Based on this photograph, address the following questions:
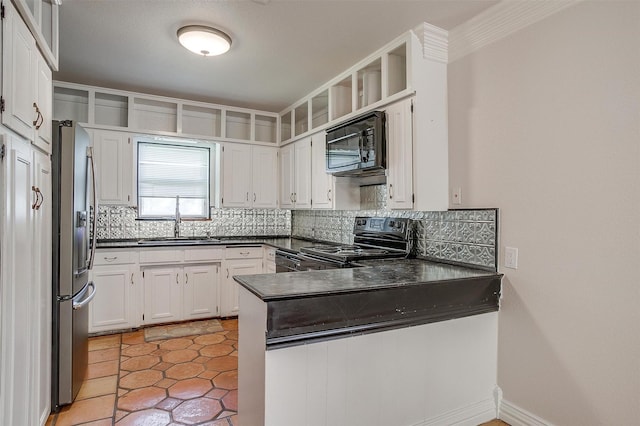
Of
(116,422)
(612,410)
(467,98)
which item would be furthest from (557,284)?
(116,422)

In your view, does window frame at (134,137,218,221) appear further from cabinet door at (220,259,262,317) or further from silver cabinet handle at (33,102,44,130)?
silver cabinet handle at (33,102,44,130)

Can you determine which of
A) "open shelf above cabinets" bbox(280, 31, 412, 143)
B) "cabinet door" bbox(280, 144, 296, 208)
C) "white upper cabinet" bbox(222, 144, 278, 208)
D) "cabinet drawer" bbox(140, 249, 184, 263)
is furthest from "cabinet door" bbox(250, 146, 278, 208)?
"cabinet drawer" bbox(140, 249, 184, 263)

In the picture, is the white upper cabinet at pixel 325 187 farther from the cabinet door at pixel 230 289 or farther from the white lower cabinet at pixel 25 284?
the white lower cabinet at pixel 25 284

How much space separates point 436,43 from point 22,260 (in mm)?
2797

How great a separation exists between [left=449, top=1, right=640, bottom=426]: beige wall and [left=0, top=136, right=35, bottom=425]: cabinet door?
8.27 ft

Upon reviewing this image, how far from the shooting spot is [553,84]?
1973 millimetres

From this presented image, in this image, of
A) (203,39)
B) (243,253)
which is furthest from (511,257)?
(243,253)

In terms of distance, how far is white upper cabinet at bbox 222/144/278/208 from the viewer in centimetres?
446

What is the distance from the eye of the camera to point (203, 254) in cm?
408

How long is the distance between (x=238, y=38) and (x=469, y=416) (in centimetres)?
299

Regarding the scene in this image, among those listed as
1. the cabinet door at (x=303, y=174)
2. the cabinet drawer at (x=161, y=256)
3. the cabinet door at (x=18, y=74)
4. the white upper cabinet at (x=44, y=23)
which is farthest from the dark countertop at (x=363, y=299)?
the cabinet drawer at (x=161, y=256)

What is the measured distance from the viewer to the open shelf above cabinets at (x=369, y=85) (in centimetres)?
265

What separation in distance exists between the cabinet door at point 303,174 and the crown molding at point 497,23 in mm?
1830

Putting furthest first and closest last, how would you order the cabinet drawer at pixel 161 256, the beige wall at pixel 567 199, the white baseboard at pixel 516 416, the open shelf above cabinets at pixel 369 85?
the cabinet drawer at pixel 161 256 < the open shelf above cabinets at pixel 369 85 < the white baseboard at pixel 516 416 < the beige wall at pixel 567 199
